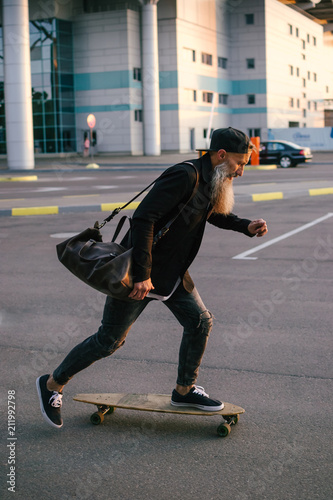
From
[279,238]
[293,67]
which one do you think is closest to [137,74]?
[293,67]

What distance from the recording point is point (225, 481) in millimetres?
3219

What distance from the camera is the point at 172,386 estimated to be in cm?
455

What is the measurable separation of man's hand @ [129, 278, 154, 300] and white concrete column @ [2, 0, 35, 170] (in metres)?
35.6

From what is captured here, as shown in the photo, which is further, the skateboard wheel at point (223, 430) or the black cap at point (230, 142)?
the skateboard wheel at point (223, 430)

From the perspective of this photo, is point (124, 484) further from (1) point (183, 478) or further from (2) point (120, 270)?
(2) point (120, 270)

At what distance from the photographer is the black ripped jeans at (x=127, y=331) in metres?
3.79

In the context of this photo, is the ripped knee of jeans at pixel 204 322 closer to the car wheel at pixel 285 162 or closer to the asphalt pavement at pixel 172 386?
the asphalt pavement at pixel 172 386

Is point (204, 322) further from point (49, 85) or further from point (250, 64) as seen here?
point (250, 64)

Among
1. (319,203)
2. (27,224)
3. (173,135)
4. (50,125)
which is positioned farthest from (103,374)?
(173,135)

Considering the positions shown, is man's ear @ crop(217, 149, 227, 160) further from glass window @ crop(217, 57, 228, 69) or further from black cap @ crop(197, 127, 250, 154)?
glass window @ crop(217, 57, 228, 69)

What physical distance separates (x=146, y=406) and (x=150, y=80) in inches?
2089

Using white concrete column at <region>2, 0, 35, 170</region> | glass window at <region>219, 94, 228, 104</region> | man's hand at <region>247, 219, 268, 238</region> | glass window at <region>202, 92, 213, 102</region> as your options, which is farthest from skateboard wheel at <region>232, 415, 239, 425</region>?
glass window at <region>219, 94, 228, 104</region>

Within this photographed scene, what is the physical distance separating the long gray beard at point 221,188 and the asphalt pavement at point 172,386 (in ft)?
4.12

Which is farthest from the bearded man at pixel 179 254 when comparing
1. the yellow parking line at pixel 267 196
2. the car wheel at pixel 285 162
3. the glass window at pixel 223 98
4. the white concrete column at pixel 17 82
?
the glass window at pixel 223 98
